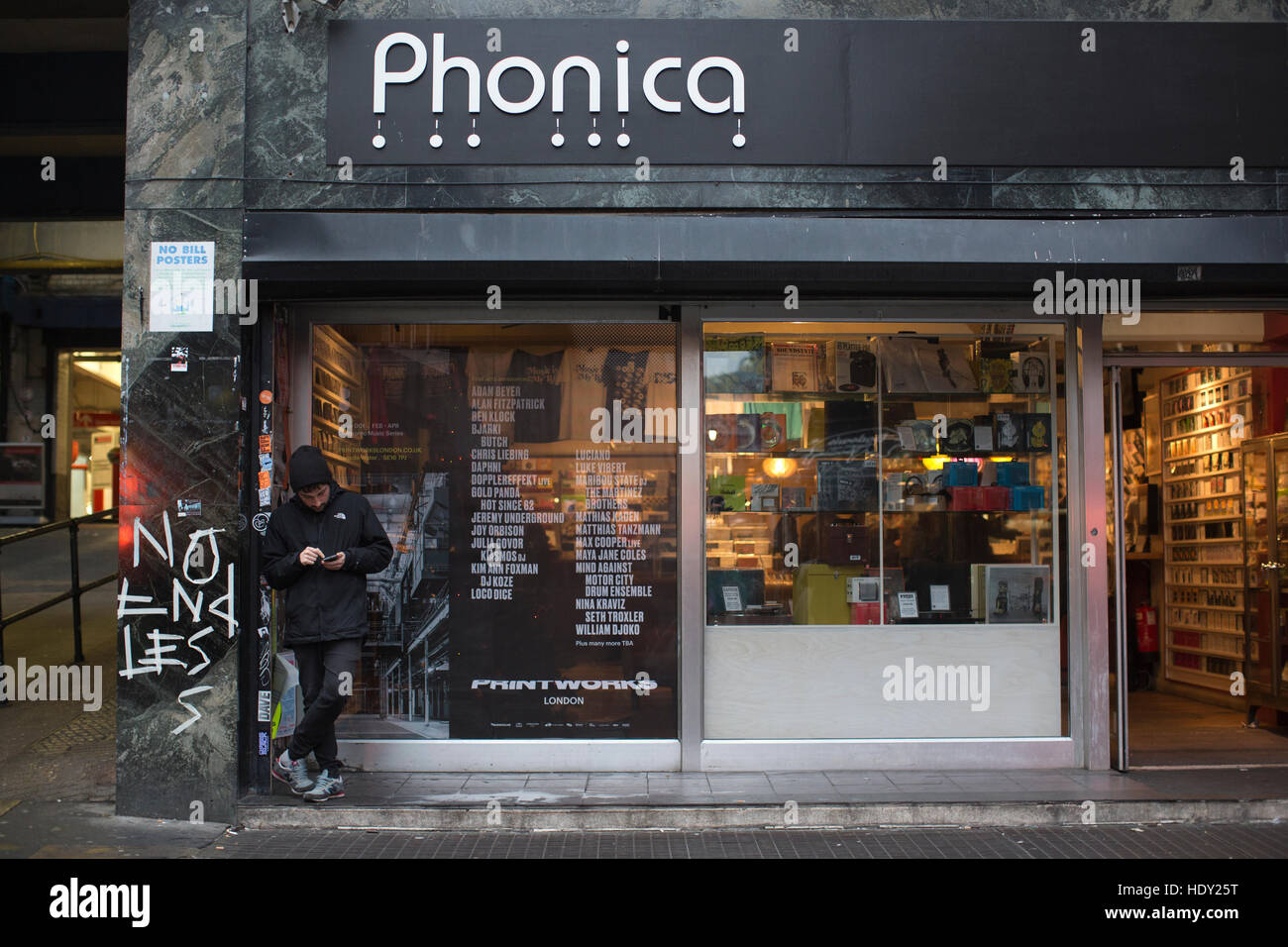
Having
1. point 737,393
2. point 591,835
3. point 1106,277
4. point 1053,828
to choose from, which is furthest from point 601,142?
point 1053,828

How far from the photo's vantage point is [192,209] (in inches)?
234

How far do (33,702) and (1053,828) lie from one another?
292 inches

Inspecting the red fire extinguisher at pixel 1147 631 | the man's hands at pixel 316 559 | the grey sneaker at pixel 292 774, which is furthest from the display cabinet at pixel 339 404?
the red fire extinguisher at pixel 1147 631

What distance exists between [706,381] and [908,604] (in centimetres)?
207

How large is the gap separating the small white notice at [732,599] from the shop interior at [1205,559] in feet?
8.35

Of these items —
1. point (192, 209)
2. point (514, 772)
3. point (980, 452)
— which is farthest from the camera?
point (980, 452)

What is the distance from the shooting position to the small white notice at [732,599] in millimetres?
6566

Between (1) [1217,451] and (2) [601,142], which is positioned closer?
(2) [601,142]

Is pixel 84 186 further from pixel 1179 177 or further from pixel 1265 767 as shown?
pixel 1265 767

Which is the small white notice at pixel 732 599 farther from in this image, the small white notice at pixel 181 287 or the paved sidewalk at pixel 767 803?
the small white notice at pixel 181 287

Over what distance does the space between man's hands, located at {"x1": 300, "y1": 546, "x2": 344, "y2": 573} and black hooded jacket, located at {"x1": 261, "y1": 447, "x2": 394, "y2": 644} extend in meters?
0.04

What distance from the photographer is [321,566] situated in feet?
18.6

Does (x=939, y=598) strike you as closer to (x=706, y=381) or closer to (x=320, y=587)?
(x=706, y=381)

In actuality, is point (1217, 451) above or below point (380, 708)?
above
